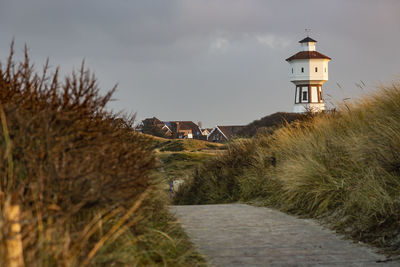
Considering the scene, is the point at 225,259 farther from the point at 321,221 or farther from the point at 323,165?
the point at 323,165

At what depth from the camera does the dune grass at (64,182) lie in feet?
9.45

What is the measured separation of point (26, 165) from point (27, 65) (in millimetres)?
1294

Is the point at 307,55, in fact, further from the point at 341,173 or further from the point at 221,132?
the point at 341,173

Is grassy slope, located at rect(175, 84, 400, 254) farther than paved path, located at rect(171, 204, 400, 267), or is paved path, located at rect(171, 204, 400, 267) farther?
grassy slope, located at rect(175, 84, 400, 254)

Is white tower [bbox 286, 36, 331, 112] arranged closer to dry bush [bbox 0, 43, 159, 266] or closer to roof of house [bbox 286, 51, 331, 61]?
roof of house [bbox 286, 51, 331, 61]

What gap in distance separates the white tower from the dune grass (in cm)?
5052

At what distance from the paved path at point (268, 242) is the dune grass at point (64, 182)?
2.49 feet

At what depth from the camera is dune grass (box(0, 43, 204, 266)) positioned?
288cm

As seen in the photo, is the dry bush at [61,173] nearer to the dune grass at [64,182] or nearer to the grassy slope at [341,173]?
the dune grass at [64,182]

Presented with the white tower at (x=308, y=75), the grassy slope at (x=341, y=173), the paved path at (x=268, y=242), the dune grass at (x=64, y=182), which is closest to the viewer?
the dune grass at (x=64, y=182)

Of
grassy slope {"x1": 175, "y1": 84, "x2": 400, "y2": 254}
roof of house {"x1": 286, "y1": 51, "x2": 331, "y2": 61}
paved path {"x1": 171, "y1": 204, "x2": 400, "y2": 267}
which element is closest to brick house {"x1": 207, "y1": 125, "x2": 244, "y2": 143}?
roof of house {"x1": 286, "y1": 51, "x2": 331, "y2": 61}

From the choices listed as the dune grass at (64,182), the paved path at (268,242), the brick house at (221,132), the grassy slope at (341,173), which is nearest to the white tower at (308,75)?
the brick house at (221,132)

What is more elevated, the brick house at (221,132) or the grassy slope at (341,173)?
the brick house at (221,132)

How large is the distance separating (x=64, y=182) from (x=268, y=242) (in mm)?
2894
